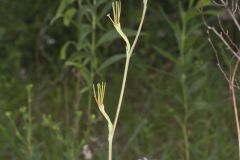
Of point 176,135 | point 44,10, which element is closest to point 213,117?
point 176,135

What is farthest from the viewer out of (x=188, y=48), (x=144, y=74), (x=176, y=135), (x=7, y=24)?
(x=7, y=24)

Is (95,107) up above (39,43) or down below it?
below

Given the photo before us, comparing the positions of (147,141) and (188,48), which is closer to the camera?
(188,48)

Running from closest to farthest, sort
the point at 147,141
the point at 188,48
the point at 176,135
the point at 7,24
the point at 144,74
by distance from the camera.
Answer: the point at 188,48 → the point at 147,141 → the point at 176,135 → the point at 144,74 → the point at 7,24

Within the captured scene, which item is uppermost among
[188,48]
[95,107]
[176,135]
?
[188,48]

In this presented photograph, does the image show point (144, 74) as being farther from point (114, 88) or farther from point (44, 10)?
point (44, 10)

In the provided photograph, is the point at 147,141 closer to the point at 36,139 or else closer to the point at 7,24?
the point at 36,139
